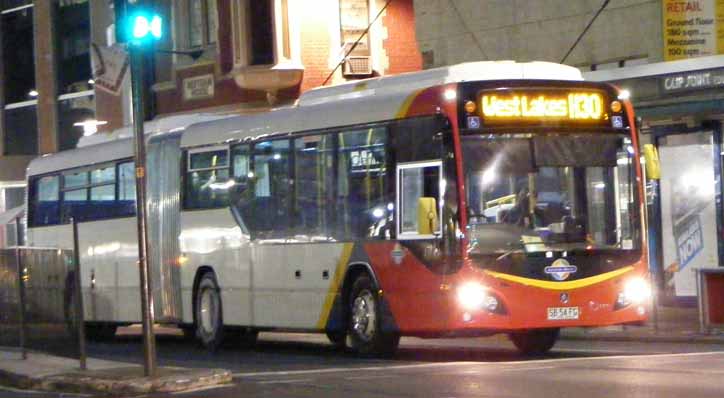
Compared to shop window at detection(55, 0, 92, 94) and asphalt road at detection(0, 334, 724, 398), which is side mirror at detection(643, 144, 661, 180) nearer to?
asphalt road at detection(0, 334, 724, 398)

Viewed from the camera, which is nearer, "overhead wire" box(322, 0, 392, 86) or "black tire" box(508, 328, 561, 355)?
"black tire" box(508, 328, 561, 355)

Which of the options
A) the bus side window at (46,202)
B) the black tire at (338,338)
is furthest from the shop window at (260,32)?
the black tire at (338,338)

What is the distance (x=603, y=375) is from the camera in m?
14.7

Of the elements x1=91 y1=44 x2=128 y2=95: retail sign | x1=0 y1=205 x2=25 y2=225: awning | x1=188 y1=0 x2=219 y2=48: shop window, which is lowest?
x1=0 y1=205 x2=25 y2=225: awning

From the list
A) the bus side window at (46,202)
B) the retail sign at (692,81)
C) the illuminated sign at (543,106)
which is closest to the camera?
the illuminated sign at (543,106)

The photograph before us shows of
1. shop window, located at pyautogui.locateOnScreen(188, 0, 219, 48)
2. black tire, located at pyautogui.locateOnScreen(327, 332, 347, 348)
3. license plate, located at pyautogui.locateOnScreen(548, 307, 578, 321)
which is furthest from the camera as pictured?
shop window, located at pyautogui.locateOnScreen(188, 0, 219, 48)

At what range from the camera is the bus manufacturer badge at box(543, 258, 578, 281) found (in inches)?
696

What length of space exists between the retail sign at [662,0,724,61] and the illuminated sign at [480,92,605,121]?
690cm

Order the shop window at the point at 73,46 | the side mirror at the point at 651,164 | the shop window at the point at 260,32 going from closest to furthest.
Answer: the side mirror at the point at 651,164, the shop window at the point at 260,32, the shop window at the point at 73,46

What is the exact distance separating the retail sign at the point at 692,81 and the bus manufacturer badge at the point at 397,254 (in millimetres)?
8198

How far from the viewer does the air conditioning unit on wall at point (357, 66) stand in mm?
34438

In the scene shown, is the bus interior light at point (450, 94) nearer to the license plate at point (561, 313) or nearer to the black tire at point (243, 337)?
the license plate at point (561, 313)

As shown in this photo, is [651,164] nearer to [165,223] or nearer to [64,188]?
[165,223]

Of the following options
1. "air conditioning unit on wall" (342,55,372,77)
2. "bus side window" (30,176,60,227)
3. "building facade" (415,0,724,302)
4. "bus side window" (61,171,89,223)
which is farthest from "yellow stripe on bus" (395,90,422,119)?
"air conditioning unit on wall" (342,55,372,77)
